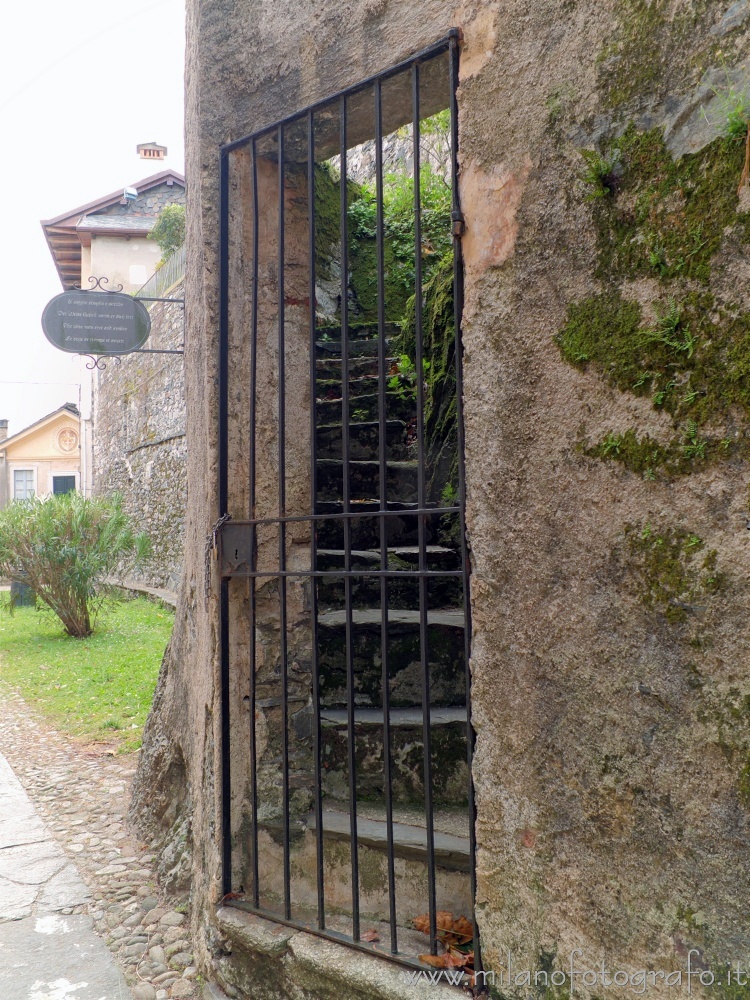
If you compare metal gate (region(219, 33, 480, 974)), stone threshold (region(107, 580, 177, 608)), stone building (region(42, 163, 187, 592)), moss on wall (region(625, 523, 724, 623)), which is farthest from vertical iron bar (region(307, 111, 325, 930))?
stone threshold (region(107, 580, 177, 608))

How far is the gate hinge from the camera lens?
2734 millimetres

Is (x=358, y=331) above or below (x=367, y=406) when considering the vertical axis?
above

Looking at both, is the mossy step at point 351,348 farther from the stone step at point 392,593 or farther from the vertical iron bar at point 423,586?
the vertical iron bar at point 423,586

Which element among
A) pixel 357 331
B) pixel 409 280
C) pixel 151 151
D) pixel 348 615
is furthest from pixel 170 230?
pixel 348 615

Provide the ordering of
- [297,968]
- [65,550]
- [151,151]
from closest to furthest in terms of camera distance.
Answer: [297,968], [65,550], [151,151]

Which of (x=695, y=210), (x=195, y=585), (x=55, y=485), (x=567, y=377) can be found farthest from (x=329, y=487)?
(x=55, y=485)

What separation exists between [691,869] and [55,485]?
31552mm

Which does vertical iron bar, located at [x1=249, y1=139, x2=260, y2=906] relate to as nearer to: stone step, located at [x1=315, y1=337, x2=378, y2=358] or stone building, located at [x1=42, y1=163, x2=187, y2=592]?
stone step, located at [x1=315, y1=337, x2=378, y2=358]

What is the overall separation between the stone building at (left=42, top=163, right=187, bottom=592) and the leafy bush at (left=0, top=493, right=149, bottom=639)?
1.97 m

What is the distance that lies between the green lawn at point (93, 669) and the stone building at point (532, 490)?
3393 mm

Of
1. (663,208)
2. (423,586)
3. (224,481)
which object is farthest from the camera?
(224,481)

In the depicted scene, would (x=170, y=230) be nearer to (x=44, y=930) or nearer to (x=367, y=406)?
(x=367, y=406)

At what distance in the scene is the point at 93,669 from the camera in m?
8.42

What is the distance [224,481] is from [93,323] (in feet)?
17.1
